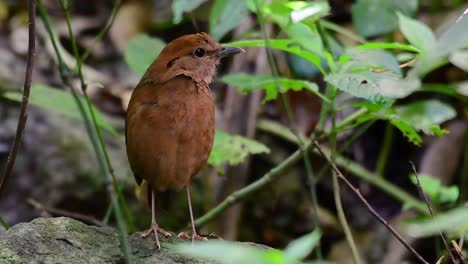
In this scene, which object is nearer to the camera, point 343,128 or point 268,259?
point 268,259

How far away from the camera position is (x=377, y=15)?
444cm

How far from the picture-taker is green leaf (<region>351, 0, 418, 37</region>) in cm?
442

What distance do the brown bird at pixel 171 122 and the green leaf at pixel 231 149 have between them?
56cm

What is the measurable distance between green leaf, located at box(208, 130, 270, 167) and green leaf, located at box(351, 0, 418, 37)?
3.18 ft

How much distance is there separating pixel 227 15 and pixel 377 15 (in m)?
1.23

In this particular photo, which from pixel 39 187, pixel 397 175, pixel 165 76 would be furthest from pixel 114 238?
pixel 397 175

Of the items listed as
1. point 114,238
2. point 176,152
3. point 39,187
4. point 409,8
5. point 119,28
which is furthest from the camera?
point 119,28

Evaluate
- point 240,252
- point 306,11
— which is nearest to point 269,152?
point 306,11

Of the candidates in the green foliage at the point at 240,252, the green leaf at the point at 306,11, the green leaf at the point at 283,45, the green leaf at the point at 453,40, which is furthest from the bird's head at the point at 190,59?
the green leaf at the point at 453,40

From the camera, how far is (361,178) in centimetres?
551

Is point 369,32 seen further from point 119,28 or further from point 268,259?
point 268,259

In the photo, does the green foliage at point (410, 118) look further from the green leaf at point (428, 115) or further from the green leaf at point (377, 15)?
the green leaf at point (377, 15)

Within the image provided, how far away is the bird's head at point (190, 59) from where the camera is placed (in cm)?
340

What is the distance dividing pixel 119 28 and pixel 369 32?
2913mm
